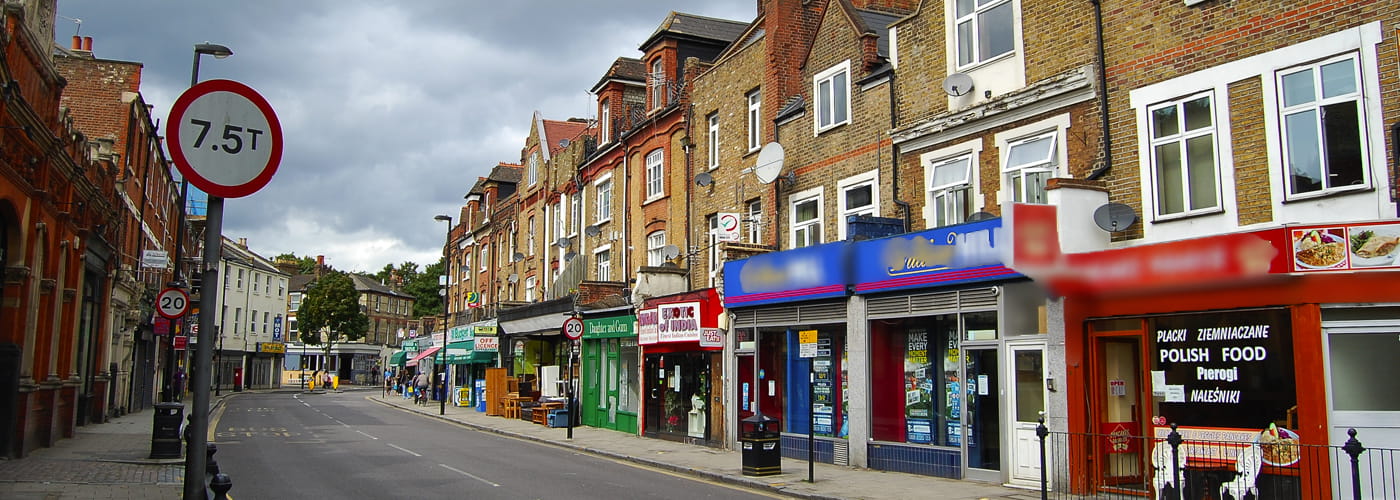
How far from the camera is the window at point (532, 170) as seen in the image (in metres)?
42.0

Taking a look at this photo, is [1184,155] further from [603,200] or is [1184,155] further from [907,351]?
[603,200]

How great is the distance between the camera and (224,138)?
514 cm

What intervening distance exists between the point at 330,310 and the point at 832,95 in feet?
221

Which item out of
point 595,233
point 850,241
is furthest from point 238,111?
point 595,233

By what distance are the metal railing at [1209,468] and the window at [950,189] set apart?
4469 mm

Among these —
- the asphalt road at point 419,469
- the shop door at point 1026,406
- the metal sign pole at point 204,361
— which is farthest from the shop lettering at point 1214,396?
the metal sign pole at point 204,361

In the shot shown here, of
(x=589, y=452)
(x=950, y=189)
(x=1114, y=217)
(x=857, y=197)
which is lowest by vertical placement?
(x=589, y=452)

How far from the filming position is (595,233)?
33.3 metres

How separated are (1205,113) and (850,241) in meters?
6.65

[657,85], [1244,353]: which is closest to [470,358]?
[657,85]

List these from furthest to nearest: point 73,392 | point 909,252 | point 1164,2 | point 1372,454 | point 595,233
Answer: point 595,233
point 73,392
point 909,252
point 1164,2
point 1372,454

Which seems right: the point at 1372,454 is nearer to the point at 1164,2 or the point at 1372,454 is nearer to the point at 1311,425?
the point at 1311,425

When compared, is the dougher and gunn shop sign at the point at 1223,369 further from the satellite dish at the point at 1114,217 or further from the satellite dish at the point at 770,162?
the satellite dish at the point at 770,162

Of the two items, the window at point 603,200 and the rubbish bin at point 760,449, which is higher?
the window at point 603,200
